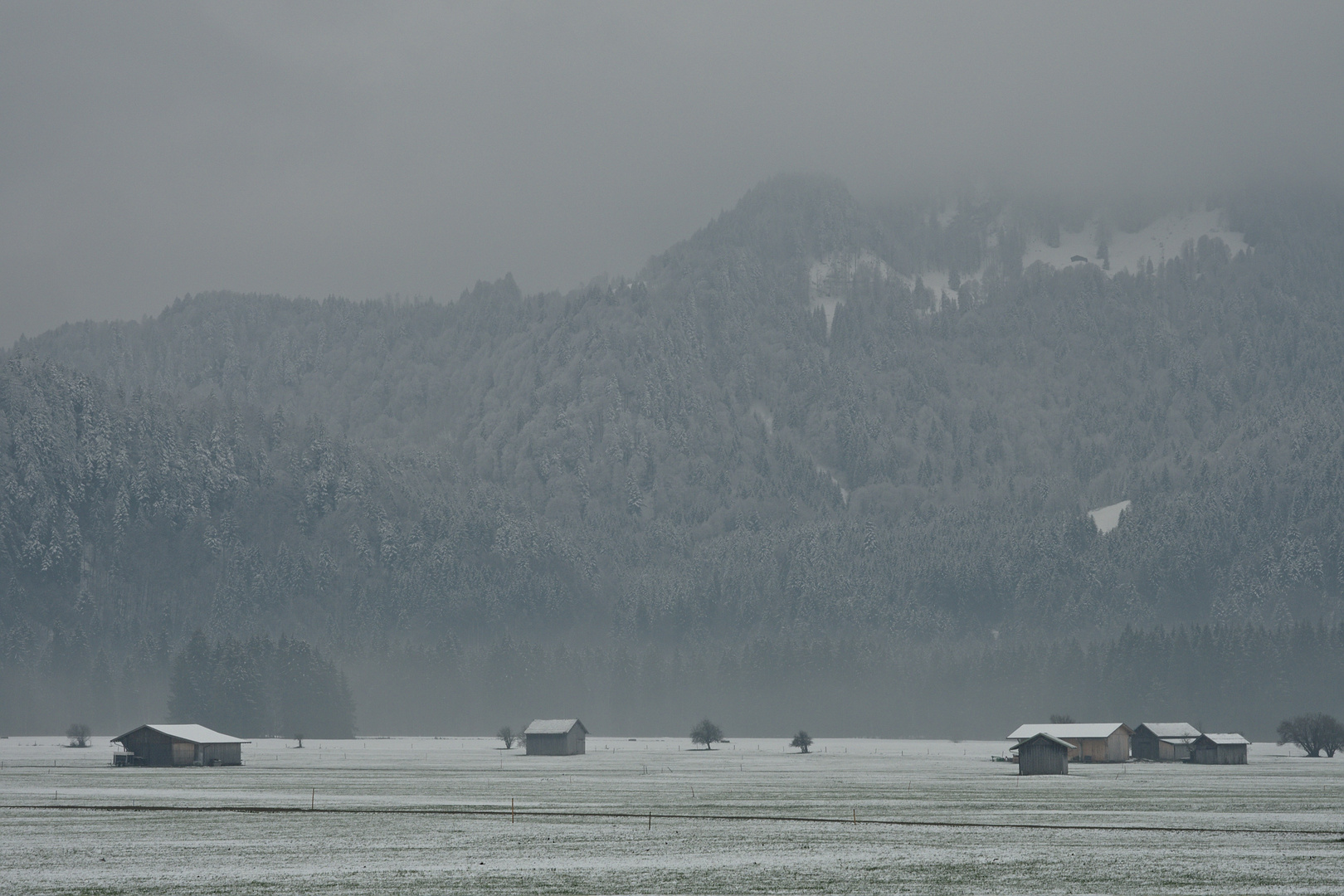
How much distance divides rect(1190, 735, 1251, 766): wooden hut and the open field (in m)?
23.5

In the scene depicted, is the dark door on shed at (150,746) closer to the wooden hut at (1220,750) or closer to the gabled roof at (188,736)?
the gabled roof at (188,736)

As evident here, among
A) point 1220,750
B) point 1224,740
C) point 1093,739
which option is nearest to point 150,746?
point 1093,739

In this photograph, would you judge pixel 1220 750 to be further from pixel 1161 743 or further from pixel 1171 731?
pixel 1171 731

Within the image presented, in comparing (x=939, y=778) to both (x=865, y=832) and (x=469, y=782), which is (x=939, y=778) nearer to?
(x=469, y=782)

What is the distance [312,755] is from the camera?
156 meters

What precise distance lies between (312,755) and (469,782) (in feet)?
184

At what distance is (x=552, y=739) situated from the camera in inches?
6550

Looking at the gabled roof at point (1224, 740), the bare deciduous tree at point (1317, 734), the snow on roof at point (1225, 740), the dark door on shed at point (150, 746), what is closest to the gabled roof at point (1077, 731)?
the gabled roof at point (1224, 740)

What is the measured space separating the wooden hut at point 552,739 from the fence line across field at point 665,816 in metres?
86.9

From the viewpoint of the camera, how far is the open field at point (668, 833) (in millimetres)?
49625

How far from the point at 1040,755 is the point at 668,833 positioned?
63.2 metres

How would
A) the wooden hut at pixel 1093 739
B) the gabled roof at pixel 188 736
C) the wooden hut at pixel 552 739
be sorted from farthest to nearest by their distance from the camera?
the wooden hut at pixel 552 739 → the wooden hut at pixel 1093 739 → the gabled roof at pixel 188 736

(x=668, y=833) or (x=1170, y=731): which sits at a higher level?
(x=1170, y=731)

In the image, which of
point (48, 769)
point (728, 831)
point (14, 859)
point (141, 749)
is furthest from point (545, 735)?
point (14, 859)
